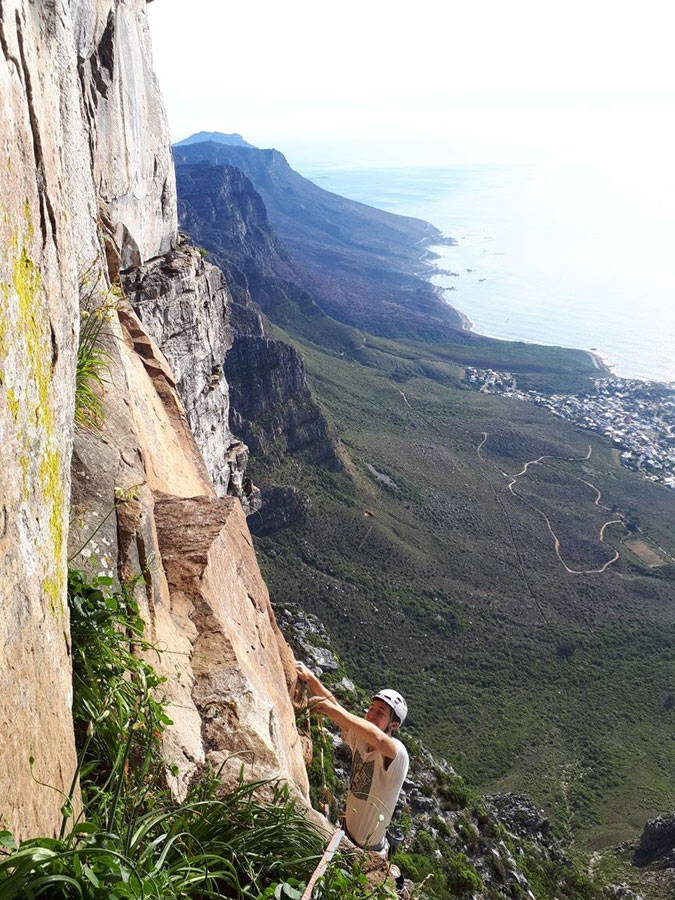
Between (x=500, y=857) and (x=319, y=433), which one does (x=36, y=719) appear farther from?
(x=319, y=433)

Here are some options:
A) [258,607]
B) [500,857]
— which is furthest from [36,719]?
[500,857]

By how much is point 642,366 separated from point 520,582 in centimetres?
14518

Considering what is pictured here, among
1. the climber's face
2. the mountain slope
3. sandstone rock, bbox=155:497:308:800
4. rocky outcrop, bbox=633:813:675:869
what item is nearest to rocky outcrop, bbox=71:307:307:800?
sandstone rock, bbox=155:497:308:800

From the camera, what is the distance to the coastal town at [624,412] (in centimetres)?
12350

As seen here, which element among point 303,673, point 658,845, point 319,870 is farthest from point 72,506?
point 658,845

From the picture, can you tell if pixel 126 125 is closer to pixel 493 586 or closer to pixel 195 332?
pixel 195 332

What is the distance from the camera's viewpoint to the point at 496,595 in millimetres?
66750

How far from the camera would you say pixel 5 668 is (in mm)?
3354

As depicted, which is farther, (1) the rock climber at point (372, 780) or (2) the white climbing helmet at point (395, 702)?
(2) the white climbing helmet at point (395, 702)

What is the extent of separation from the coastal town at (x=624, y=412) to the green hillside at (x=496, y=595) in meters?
18.6

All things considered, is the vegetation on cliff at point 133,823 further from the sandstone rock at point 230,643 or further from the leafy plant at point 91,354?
the leafy plant at point 91,354

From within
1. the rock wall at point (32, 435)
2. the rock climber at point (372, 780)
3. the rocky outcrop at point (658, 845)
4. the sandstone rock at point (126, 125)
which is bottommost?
the rocky outcrop at point (658, 845)

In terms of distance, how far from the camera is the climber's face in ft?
23.7

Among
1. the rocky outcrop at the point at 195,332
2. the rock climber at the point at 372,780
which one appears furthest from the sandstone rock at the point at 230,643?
the rocky outcrop at the point at 195,332
